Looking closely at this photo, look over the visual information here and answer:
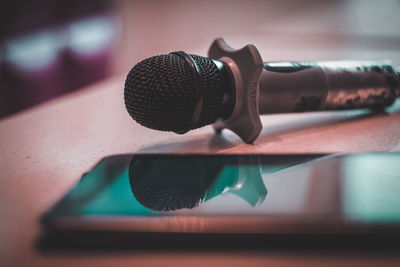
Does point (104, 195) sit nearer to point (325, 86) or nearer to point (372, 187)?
point (372, 187)

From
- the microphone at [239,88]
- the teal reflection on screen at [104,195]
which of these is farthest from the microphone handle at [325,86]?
the teal reflection on screen at [104,195]

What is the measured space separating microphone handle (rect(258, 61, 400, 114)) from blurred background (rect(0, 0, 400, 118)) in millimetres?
347

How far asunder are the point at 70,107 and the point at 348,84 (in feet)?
2.05

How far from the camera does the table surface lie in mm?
265

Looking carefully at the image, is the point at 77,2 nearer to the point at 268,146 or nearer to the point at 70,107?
the point at 70,107

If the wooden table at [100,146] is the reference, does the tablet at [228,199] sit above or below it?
above

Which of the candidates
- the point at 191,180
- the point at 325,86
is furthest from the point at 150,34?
the point at 191,180

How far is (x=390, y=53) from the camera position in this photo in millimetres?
1297

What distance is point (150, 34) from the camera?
8.00ft

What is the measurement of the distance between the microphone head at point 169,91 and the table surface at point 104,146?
0.08m

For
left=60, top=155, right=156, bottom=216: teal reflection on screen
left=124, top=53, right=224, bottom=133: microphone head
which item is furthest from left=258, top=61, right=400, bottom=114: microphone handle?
left=60, top=155, right=156, bottom=216: teal reflection on screen

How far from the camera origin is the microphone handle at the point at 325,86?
57 centimetres

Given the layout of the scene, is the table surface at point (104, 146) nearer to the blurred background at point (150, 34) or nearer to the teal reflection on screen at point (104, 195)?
the teal reflection on screen at point (104, 195)

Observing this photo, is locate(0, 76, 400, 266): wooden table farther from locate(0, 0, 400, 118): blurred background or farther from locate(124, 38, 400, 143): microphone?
locate(0, 0, 400, 118): blurred background
